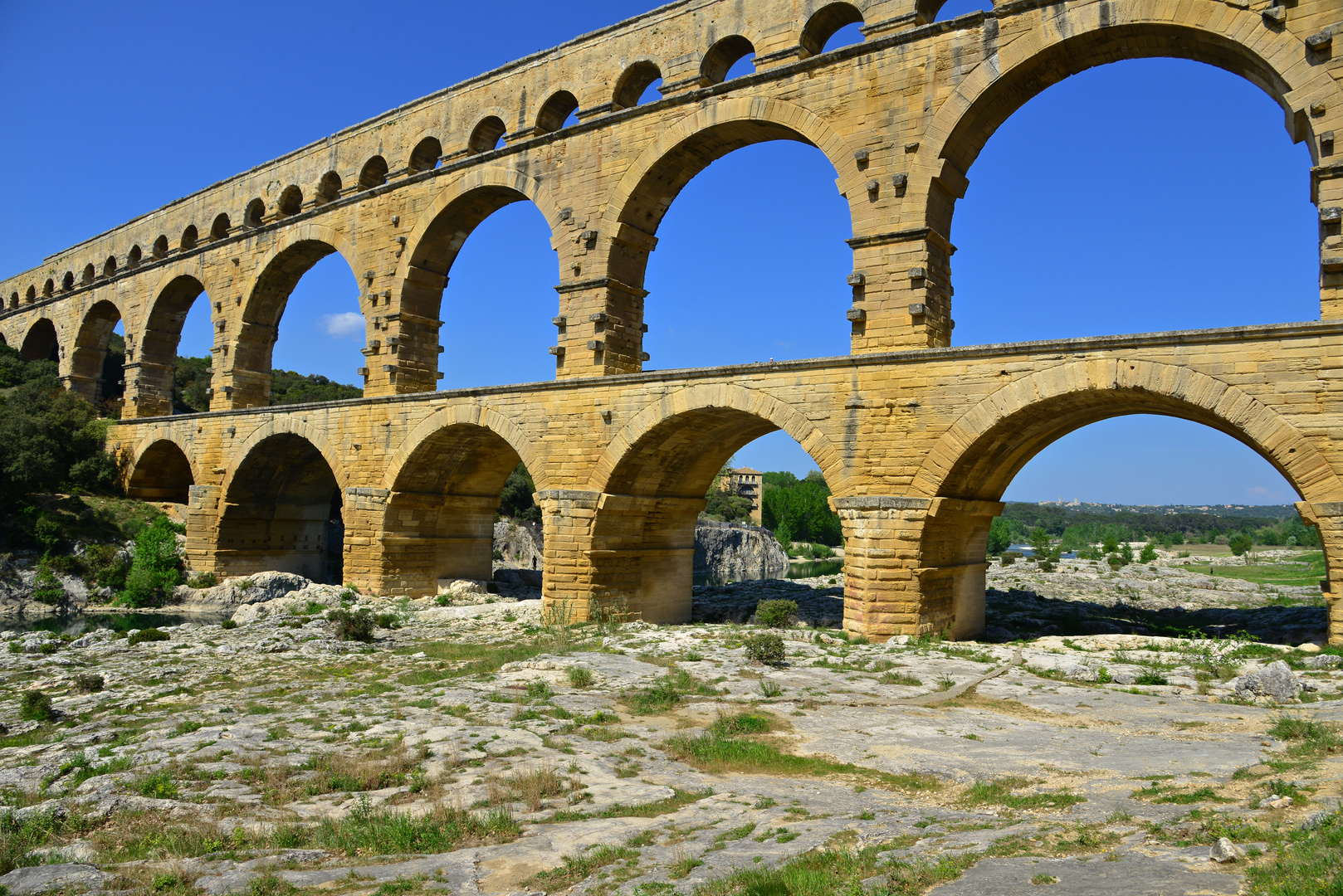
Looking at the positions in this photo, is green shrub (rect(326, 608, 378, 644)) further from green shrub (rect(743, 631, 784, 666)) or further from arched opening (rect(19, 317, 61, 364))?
arched opening (rect(19, 317, 61, 364))

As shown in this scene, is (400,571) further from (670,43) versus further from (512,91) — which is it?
(670,43)

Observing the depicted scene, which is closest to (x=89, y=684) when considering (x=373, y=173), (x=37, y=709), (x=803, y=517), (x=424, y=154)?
(x=37, y=709)

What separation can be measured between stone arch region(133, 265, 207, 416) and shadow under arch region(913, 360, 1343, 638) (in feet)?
80.2

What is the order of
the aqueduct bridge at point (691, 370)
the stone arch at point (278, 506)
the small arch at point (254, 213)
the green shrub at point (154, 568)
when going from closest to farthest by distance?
the aqueduct bridge at point (691, 370)
the green shrub at point (154, 568)
the stone arch at point (278, 506)
the small arch at point (254, 213)

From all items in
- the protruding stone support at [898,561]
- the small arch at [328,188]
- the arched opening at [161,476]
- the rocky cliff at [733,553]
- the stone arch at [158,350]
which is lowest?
the rocky cliff at [733,553]

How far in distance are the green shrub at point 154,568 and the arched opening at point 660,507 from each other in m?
12.7

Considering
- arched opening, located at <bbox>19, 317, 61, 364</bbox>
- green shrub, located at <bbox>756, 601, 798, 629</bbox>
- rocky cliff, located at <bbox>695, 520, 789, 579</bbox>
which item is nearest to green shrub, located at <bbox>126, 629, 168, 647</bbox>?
green shrub, located at <bbox>756, 601, 798, 629</bbox>

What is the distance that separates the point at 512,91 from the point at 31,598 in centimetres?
1637

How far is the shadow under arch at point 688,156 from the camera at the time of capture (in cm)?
1380

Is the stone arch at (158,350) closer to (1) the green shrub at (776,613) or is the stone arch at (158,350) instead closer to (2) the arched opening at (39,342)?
(2) the arched opening at (39,342)

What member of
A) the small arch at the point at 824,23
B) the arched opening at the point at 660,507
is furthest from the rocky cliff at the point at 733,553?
the small arch at the point at 824,23

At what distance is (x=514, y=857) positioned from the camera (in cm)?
480

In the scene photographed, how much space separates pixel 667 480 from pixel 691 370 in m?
2.88

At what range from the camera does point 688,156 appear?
15.8 metres
